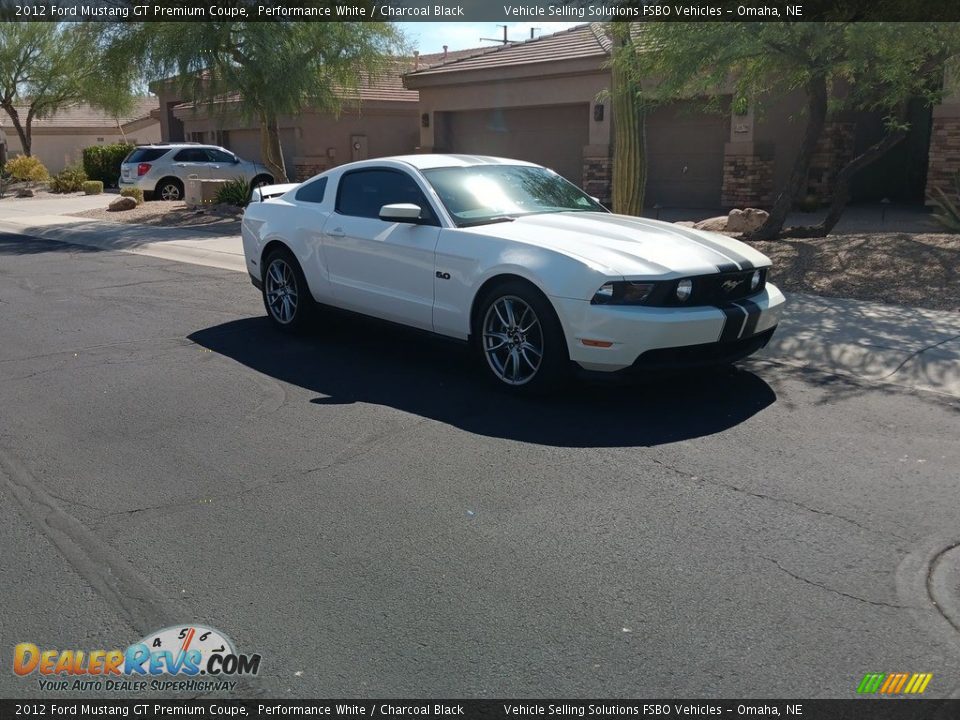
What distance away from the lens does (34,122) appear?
53.1 metres

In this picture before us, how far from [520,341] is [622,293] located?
0.87 meters

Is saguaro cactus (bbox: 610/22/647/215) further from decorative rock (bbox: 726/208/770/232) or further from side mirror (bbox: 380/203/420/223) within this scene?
side mirror (bbox: 380/203/420/223)

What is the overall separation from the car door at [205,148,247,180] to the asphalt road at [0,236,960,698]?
829 inches

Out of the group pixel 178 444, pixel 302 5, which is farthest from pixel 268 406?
pixel 302 5

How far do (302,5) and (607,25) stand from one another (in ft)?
33.5

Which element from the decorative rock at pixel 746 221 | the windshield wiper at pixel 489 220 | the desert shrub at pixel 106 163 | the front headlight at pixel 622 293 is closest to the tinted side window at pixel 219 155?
the desert shrub at pixel 106 163

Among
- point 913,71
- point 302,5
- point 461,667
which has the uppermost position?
point 302,5

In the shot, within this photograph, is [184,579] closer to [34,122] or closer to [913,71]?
[913,71]

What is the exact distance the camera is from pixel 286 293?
30.7ft

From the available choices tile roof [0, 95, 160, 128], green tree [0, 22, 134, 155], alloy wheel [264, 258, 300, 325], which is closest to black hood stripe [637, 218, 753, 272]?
alloy wheel [264, 258, 300, 325]

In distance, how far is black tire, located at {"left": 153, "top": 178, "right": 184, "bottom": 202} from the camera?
93.6 feet

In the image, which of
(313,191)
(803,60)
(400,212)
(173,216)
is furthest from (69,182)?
(400,212)

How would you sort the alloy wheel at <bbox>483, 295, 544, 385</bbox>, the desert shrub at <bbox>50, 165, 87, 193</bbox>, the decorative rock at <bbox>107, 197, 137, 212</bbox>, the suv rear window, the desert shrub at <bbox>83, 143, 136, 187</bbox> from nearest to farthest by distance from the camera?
the alloy wheel at <bbox>483, 295, 544, 385</bbox>
the decorative rock at <bbox>107, 197, 137, 212</bbox>
the suv rear window
the desert shrub at <bbox>50, 165, 87, 193</bbox>
the desert shrub at <bbox>83, 143, 136, 187</bbox>

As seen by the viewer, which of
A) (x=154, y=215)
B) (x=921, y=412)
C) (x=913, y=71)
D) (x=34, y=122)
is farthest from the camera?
(x=34, y=122)
